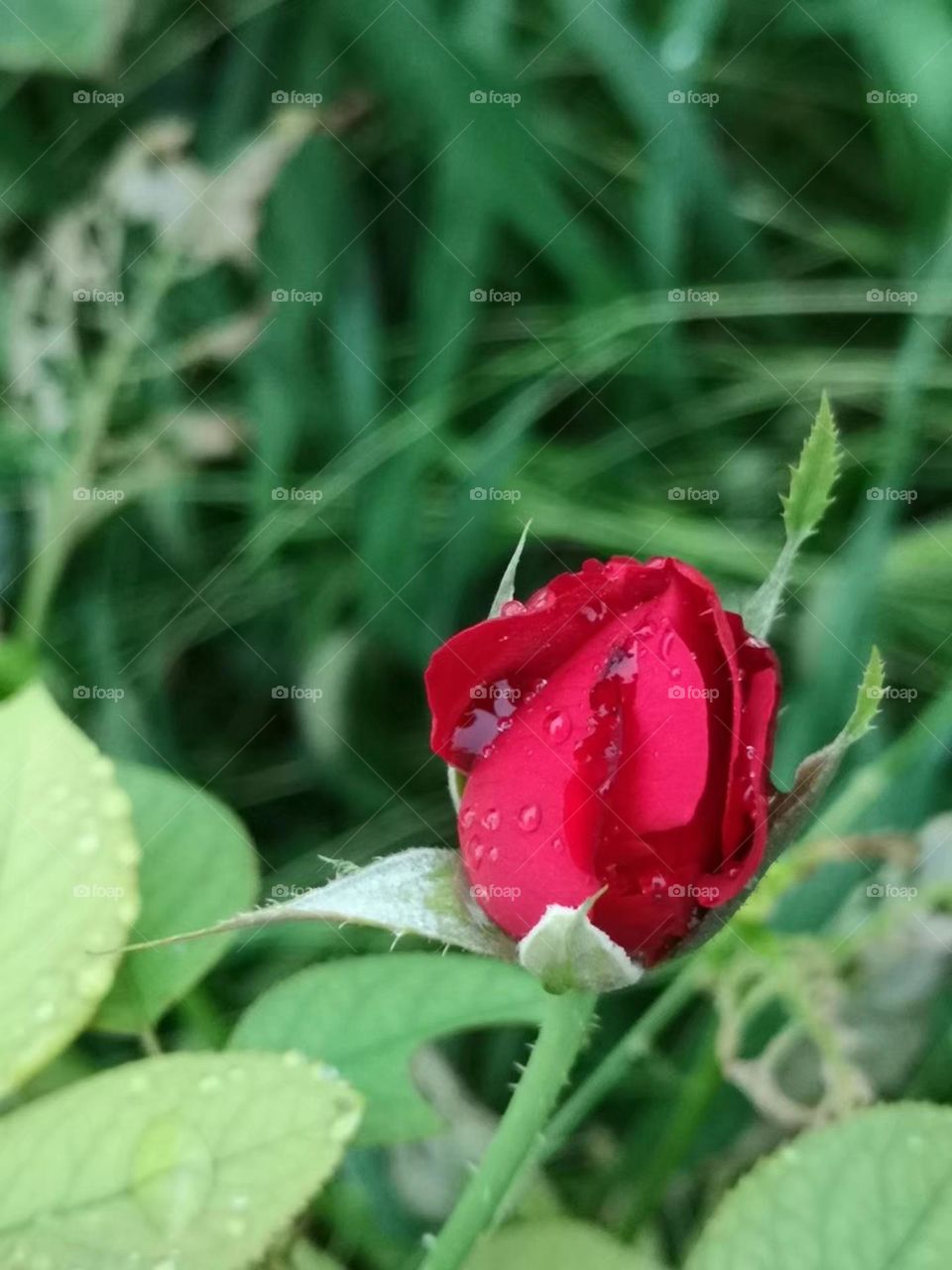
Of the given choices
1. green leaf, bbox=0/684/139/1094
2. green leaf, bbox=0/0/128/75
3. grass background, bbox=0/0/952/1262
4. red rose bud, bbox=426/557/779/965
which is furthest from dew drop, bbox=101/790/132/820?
green leaf, bbox=0/0/128/75

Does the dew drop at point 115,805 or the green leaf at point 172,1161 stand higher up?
the dew drop at point 115,805

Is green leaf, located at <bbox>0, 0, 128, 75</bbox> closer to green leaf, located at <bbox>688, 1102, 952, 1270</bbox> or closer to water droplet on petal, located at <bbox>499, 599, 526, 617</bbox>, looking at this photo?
water droplet on petal, located at <bbox>499, 599, 526, 617</bbox>

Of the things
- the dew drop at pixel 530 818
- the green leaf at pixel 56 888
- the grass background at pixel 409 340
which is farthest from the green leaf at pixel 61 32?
the dew drop at pixel 530 818

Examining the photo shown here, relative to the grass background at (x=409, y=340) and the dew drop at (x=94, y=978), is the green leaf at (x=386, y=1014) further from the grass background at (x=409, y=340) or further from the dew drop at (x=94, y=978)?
the grass background at (x=409, y=340)

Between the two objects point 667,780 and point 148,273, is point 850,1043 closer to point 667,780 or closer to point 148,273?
point 667,780

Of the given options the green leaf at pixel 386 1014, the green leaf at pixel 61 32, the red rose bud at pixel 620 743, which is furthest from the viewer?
the green leaf at pixel 61 32

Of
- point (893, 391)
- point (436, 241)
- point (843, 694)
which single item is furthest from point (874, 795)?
point (436, 241)
